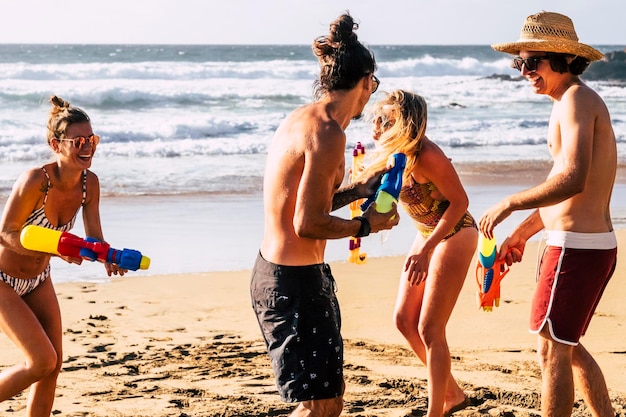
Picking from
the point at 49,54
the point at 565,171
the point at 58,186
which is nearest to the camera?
the point at 565,171

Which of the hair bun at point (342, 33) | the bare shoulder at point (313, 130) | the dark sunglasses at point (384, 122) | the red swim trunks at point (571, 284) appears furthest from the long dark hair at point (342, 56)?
the red swim trunks at point (571, 284)

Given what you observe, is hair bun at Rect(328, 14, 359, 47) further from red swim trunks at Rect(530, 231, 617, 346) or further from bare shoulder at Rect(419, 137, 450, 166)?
red swim trunks at Rect(530, 231, 617, 346)

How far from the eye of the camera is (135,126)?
73.6 ft

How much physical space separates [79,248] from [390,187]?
1.33 metres

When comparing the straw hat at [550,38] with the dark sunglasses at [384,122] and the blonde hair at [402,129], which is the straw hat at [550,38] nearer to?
the blonde hair at [402,129]

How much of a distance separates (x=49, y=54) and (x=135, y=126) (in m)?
29.3

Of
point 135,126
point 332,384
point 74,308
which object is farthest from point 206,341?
point 135,126

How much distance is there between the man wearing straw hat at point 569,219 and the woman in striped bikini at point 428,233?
0.47 m

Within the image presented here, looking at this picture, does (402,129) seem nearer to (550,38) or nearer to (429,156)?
(429,156)

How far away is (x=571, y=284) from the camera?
429 centimetres

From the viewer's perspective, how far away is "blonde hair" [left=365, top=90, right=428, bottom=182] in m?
4.77

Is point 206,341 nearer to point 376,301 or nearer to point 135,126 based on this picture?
point 376,301

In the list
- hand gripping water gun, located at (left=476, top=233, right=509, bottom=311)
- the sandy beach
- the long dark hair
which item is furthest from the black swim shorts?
the sandy beach

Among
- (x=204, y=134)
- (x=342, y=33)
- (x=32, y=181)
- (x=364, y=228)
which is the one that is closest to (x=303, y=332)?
(x=364, y=228)
